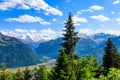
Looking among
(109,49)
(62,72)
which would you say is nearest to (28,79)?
(109,49)

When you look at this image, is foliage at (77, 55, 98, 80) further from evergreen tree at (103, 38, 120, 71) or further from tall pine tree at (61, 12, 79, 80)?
evergreen tree at (103, 38, 120, 71)

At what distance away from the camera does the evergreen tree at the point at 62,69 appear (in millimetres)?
48875

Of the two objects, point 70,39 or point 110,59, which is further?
point 110,59

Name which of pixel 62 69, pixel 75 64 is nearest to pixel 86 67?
pixel 75 64

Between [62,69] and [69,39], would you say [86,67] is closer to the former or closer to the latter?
[69,39]

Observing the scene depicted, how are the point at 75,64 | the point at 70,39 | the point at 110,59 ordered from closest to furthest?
the point at 75,64, the point at 70,39, the point at 110,59

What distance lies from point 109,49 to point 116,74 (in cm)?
4523

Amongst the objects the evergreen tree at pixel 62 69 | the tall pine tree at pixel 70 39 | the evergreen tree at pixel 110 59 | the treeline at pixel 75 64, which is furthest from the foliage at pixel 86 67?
the evergreen tree at pixel 62 69

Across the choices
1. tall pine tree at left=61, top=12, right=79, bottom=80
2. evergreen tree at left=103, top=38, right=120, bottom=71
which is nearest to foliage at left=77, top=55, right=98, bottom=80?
tall pine tree at left=61, top=12, right=79, bottom=80

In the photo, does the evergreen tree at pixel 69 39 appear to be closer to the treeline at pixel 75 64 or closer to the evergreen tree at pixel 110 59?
the treeline at pixel 75 64

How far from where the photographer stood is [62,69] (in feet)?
163

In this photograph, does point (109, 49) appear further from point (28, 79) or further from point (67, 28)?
point (28, 79)

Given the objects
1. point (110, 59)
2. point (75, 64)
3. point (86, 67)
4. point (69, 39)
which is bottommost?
point (86, 67)

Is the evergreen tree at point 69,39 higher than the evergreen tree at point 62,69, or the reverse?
the evergreen tree at point 69,39
